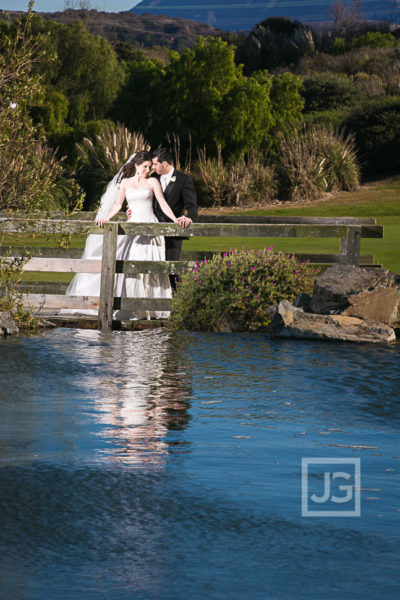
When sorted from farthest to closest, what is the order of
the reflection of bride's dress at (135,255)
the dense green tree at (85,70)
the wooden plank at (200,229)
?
1. the dense green tree at (85,70)
2. the reflection of bride's dress at (135,255)
3. the wooden plank at (200,229)

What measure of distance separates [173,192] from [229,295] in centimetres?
211

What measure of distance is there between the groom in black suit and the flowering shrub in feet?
3.64

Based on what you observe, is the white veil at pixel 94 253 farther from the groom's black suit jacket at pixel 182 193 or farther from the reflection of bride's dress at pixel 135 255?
the groom's black suit jacket at pixel 182 193

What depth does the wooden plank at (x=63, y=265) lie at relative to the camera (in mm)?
13305

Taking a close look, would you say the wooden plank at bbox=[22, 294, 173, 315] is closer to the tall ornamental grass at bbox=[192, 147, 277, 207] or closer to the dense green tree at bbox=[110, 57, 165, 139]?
the tall ornamental grass at bbox=[192, 147, 277, 207]

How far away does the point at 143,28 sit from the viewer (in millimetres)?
156125

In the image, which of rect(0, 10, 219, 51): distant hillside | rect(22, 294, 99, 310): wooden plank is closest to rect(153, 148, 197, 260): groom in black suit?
rect(22, 294, 99, 310): wooden plank

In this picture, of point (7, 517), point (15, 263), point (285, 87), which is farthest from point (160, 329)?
point (285, 87)

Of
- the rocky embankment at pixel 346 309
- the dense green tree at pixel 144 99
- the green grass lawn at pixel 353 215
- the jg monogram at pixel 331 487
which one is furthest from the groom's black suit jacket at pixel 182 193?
the dense green tree at pixel 144 99

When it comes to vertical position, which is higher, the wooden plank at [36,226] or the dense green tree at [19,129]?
the dense green tree at [19,129]

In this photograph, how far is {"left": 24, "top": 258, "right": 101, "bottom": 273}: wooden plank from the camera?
43.7 ft

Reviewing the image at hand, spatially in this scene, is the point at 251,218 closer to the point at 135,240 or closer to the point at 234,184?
the point at 135,240

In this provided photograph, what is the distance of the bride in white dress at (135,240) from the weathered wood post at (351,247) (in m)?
2.30

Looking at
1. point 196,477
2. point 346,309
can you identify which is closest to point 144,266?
point 346,309
